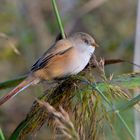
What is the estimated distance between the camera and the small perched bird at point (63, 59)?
343 centimetres

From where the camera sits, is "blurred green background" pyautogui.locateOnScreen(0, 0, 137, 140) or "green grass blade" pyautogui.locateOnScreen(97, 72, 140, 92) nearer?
"green grass blade" pyautogui.locateOnScreen(97, 72, 140, 92)

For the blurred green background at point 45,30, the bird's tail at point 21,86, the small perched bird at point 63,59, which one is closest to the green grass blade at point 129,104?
the bird's tail at point 21,86

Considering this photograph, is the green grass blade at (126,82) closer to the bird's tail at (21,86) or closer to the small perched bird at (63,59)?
the bird's tail at (21,86)

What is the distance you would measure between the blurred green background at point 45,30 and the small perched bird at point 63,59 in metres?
2.09

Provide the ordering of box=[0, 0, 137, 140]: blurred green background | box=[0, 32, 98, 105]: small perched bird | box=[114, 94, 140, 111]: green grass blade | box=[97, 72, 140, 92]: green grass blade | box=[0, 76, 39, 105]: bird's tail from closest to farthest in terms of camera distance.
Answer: box=[114, 94, 140, 111]: green grass blade, box=[97, 72, 140, 92]: green grass blade, box=[0, 76, 39, 105]: bird's tail, box=[0, 32, 98, 105]: small perched bird, box=[0, 0, 137, 140]: blurred green background

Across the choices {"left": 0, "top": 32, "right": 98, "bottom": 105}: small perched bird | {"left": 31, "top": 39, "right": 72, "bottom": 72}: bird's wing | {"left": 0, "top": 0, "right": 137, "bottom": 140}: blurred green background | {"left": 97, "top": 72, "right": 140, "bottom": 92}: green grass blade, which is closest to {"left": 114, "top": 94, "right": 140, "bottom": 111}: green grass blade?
{"left": 97, "top": 72, "right": 140, "bottom": 92}: green grass blade

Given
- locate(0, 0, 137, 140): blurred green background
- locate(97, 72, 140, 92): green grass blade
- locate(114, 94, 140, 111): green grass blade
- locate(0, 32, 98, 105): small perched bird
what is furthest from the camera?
locate(0, 0, 137, 140): blurred green background

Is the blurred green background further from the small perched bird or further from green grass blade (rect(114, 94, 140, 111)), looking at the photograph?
green grass blade (rect(114, 94, 140, 111))

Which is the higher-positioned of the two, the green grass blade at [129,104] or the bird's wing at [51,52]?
the bird's wing at [51,52]

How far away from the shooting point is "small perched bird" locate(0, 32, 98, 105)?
11.3 ft

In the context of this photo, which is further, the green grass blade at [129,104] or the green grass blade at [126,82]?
the green grass blade at [126,82]

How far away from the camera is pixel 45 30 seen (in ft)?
22.5

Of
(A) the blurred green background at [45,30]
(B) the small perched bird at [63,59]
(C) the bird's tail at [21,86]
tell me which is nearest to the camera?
(C) the bird's tail at [21,86]

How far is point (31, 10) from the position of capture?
7016mm
